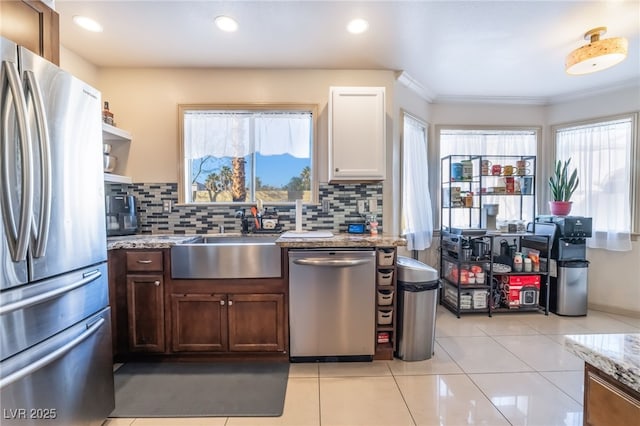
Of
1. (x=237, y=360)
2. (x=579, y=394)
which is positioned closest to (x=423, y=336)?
(x=579, y=394)

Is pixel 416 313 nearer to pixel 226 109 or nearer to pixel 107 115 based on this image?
pixel 226 109

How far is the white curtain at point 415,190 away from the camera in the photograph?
337cm

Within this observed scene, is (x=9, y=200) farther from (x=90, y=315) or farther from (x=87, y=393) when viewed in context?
(x=87, y=393)

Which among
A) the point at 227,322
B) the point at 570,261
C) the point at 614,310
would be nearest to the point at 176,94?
the point at 227,322

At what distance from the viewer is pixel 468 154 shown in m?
3.73

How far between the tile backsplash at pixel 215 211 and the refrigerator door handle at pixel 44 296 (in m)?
1.47

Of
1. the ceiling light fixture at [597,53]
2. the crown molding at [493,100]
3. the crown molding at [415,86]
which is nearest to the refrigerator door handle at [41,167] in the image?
the crown molding at [415,86]

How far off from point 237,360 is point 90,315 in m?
1.11

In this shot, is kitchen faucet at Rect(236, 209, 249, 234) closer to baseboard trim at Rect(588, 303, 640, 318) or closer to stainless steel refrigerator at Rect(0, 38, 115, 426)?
stainless steel refrigerator at Rect(0, 38, 115, 426)

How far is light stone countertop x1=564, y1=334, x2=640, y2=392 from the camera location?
26.0 inches

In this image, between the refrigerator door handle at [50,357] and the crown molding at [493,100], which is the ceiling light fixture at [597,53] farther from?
the refrigerator door handle at [50,357]

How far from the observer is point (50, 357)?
4.03 feet

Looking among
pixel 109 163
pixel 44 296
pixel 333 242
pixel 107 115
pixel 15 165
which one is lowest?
pixel 44 296

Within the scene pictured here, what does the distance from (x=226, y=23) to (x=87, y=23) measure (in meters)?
1.04
